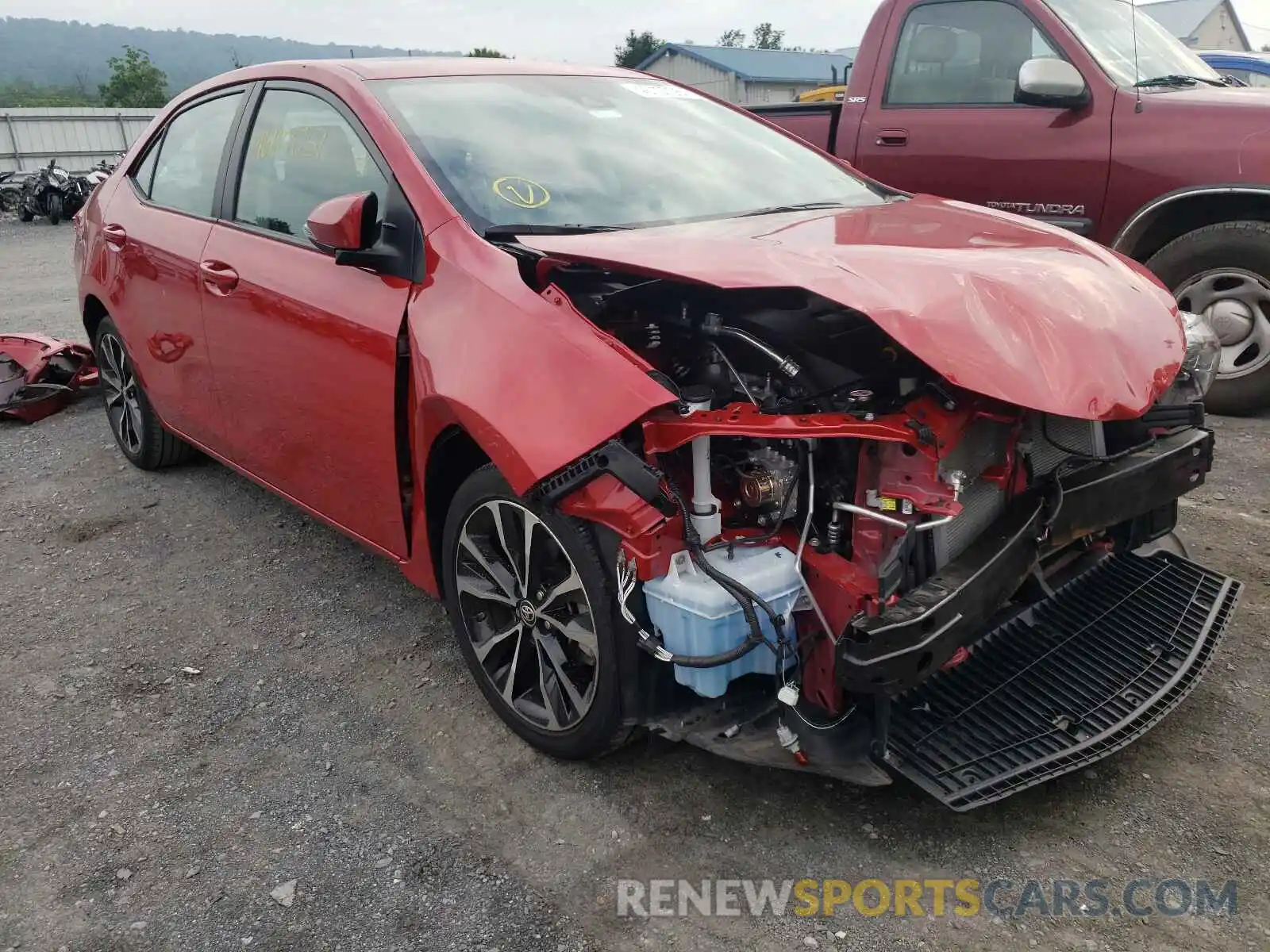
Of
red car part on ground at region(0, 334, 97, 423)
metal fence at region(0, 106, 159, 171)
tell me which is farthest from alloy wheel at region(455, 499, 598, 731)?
metal fence at region(0, 106, 159, 171)

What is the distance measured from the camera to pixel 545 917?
7.25 ft

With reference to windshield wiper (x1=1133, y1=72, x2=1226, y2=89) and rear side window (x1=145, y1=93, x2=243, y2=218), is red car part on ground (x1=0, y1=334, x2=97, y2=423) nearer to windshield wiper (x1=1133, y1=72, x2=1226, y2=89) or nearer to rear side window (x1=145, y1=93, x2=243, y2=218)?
rear side window (x1=145, y1=93, x2=243, y2=218)

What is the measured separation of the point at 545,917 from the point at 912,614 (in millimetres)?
1040

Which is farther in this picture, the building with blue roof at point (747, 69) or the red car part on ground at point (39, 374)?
the building with blue roof at point (747, 69)

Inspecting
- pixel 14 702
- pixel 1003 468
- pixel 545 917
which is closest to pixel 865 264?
pixel 1003 468

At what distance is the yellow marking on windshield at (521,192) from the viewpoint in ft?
9.36

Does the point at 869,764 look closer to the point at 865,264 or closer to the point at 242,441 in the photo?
the point at 865,264

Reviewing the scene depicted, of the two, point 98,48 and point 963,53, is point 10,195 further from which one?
point 98,48

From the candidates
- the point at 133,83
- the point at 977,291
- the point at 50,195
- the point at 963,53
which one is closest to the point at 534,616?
the point at 977,291

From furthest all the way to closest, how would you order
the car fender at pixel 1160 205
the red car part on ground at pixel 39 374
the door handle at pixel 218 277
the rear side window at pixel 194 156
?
1. the red car part on ground at pixel 39 374
2. the car fender at pixel 1160 205
3. the rear side window at pixel 194 156
4. the door handle at pixel 218 277

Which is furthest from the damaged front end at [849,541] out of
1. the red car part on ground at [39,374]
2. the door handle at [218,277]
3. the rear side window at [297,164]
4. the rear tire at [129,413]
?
the red car part on ground at [39,374]

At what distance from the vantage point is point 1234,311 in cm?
501

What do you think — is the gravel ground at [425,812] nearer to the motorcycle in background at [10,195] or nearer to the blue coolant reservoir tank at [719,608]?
the blue coolant reservoir tank at [719,608]

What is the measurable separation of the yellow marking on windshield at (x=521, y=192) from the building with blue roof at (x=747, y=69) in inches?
1296
